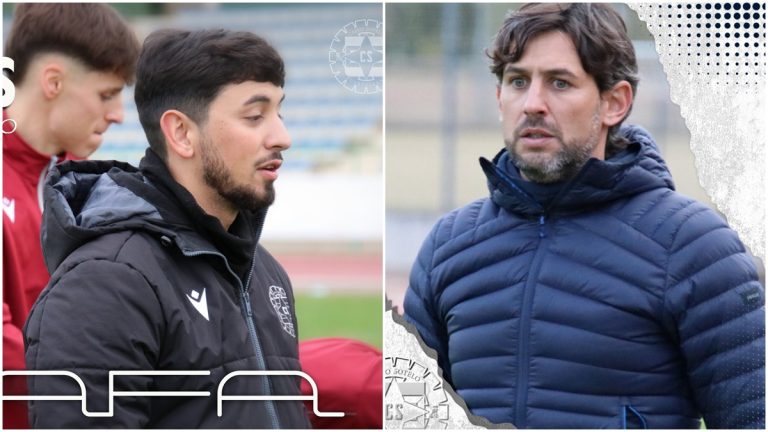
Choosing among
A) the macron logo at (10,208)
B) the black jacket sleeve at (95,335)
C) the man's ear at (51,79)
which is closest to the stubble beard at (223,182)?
the black jacket sleeve at (95,335)

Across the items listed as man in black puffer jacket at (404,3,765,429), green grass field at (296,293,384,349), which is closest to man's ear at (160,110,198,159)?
man in black puffer jacket at (404,3,765,429)

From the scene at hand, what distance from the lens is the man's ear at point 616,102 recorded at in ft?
5.97

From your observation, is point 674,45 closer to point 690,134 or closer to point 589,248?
point 690,134

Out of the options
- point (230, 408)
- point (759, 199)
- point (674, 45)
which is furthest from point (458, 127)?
point (230, 408)

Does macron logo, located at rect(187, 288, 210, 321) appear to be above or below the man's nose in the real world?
below

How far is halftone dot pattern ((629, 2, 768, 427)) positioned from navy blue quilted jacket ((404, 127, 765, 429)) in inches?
3.2

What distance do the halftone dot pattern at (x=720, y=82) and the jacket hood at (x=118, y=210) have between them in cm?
76

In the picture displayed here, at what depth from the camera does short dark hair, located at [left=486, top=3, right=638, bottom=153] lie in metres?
1.78

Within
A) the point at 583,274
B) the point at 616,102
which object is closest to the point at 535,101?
the point at 616,102

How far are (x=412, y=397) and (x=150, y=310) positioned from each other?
507 millimetres

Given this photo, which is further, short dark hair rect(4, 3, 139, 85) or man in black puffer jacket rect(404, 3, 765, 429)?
short dark hair rect(4, 3, 139, 85)

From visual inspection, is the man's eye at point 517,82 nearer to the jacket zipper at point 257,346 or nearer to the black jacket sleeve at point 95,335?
the jacket zipper at point 257,346

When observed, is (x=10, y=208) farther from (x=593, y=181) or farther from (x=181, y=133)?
(x=593, y=181)

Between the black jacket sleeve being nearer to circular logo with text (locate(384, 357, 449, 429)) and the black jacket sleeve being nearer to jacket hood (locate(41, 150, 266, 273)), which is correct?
jacket hood (locate(41, 150, 266, 273))
